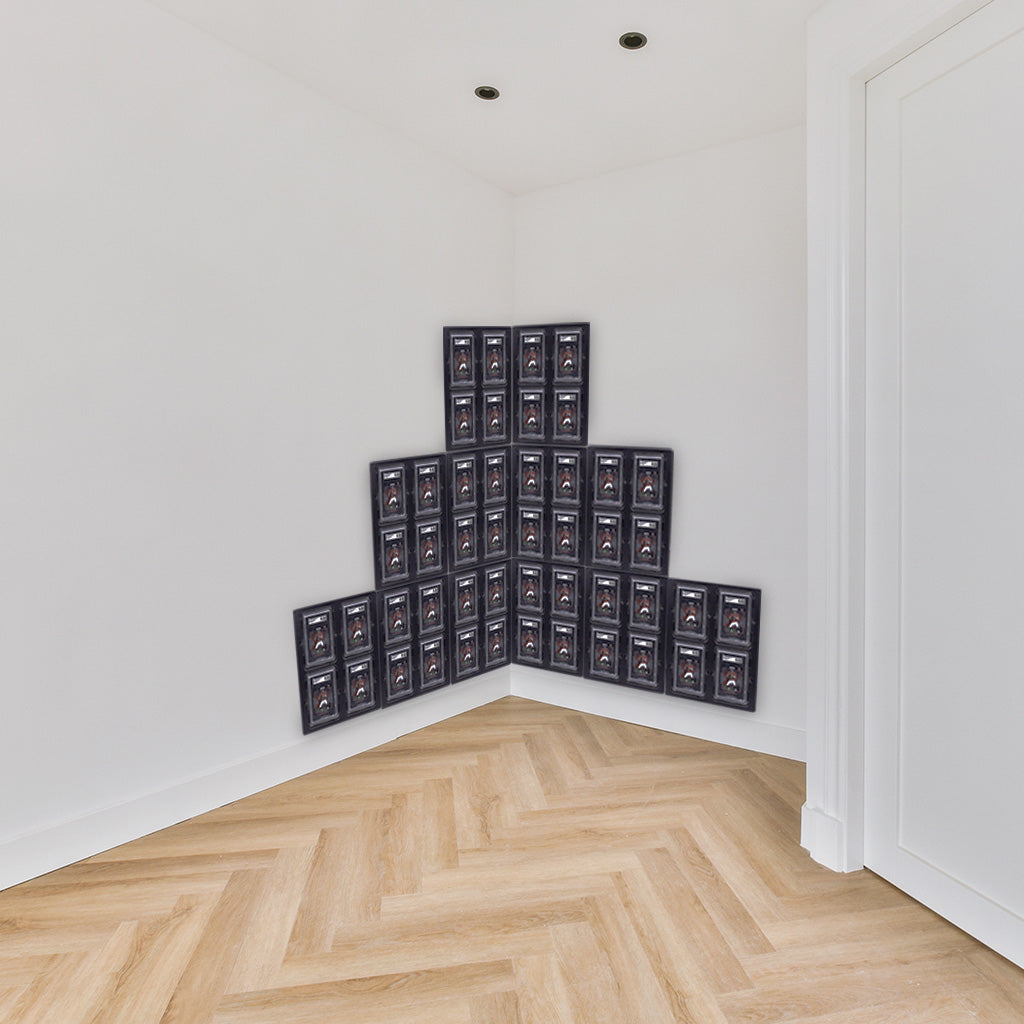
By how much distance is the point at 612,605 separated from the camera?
11.2ft

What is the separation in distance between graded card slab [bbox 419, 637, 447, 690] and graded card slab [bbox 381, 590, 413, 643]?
11 centimetres

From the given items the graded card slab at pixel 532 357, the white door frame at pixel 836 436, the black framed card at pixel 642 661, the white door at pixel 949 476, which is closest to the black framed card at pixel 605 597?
the black framed card at pixel 642 661

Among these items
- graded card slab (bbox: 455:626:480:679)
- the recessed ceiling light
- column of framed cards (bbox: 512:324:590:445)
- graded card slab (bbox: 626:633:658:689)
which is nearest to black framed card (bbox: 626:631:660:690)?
graded card slab (bbox: 626:633:658:689)

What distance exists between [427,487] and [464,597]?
0.55 m

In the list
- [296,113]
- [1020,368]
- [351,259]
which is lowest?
[1020,368]

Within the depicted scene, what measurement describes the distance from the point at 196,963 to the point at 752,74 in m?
2.96

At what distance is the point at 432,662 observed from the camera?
3293 mm

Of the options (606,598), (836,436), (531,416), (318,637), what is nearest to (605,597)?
(606,598)

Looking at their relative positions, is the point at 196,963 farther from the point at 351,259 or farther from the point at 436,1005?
the point at 351,259

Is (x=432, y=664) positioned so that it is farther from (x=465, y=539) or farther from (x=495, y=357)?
(x=495, y=357)

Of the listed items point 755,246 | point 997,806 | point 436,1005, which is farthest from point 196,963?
point 755,246

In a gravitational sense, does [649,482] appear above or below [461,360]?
below

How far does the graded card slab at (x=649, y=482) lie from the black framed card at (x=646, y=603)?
1.04 feet

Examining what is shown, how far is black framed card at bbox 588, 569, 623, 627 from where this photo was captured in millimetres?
3377
